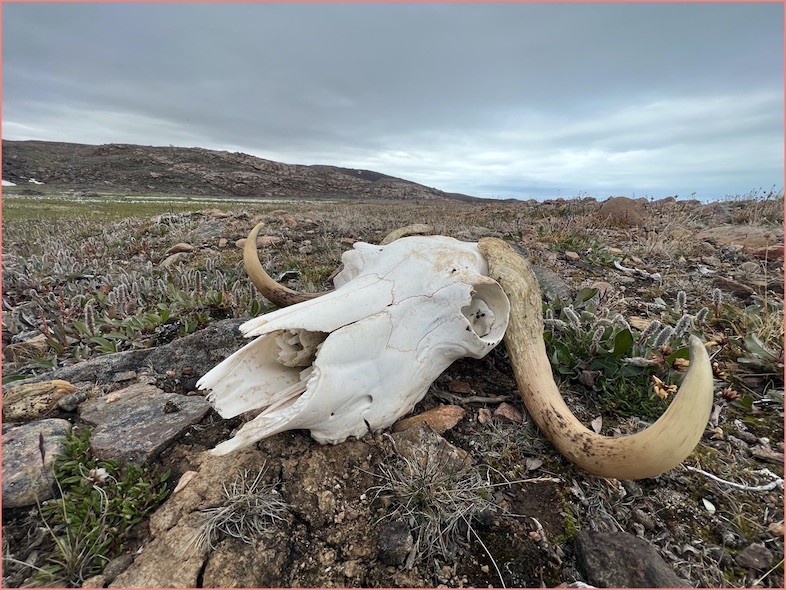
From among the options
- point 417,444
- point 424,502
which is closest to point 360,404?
point 417,444

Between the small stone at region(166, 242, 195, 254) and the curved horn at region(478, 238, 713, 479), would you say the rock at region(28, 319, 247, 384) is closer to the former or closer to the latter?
the curved horn at region(478, 238, 713, 479)

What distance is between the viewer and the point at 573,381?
9.50 ft

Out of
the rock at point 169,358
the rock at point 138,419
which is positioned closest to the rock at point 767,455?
the rock at point 138,419

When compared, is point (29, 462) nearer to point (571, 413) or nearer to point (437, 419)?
point (437, 419)

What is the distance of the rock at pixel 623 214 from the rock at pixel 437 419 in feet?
26.7

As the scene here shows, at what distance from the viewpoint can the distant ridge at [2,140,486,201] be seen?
68250 mm

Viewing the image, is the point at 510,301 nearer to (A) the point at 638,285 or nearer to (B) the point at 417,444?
(B) the point at 417,444

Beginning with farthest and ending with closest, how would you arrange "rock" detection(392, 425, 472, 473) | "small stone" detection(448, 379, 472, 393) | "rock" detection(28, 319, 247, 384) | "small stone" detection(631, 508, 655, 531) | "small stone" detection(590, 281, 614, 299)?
"small stone" detection(590, 281, 614, 299), "rock" detection(28, 319, 247, 384), "small stone" detection(448, 379, 472, 393), "rock" detection(392, 425, 472, 473), "small stone" detection(631, 508, 655, 531)

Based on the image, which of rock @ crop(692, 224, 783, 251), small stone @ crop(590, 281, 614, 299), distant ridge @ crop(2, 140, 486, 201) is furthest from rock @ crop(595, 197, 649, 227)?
distant ridge @ crop(2, 140, 486, 201)

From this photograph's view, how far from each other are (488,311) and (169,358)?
8.12 feet

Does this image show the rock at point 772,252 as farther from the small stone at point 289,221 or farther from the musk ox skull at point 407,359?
the small stone at point 289,221

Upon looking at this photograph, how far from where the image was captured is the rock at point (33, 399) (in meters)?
2.42

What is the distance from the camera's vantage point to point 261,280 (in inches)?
118

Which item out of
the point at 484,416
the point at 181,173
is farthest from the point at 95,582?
the point at 181,173
